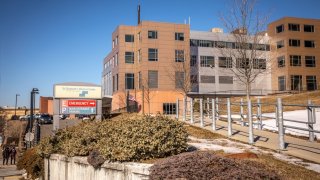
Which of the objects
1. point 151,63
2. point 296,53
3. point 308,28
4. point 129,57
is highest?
point 308,28

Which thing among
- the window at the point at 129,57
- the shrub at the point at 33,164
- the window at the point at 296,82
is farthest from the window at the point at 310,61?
the shrub at the point at 33,164

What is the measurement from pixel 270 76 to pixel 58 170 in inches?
2510

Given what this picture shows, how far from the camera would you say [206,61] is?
67.6 meters

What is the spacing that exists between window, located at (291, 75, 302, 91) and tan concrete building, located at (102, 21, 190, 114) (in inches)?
886

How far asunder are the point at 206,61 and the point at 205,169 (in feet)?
203

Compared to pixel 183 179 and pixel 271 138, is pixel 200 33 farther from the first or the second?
pixel 183 179

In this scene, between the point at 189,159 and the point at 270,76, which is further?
the point at 270,76

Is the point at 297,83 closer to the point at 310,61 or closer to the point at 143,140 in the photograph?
the point at 310,61

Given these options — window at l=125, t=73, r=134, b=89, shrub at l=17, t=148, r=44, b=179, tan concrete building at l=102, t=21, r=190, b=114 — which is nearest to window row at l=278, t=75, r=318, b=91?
tan concrete building at l=102, t=21, r=190, b=114

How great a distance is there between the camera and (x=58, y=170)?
47.8 ft

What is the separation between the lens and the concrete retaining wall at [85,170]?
28.0 feet

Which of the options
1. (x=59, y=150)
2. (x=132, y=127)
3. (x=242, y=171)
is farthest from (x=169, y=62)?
(x=242, y=171)

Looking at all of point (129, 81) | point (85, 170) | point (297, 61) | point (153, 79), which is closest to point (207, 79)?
point (153, 79)

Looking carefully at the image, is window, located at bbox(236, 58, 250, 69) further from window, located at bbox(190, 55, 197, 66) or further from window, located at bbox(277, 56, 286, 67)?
window, located at bbox(277, 56, 286, 67)
